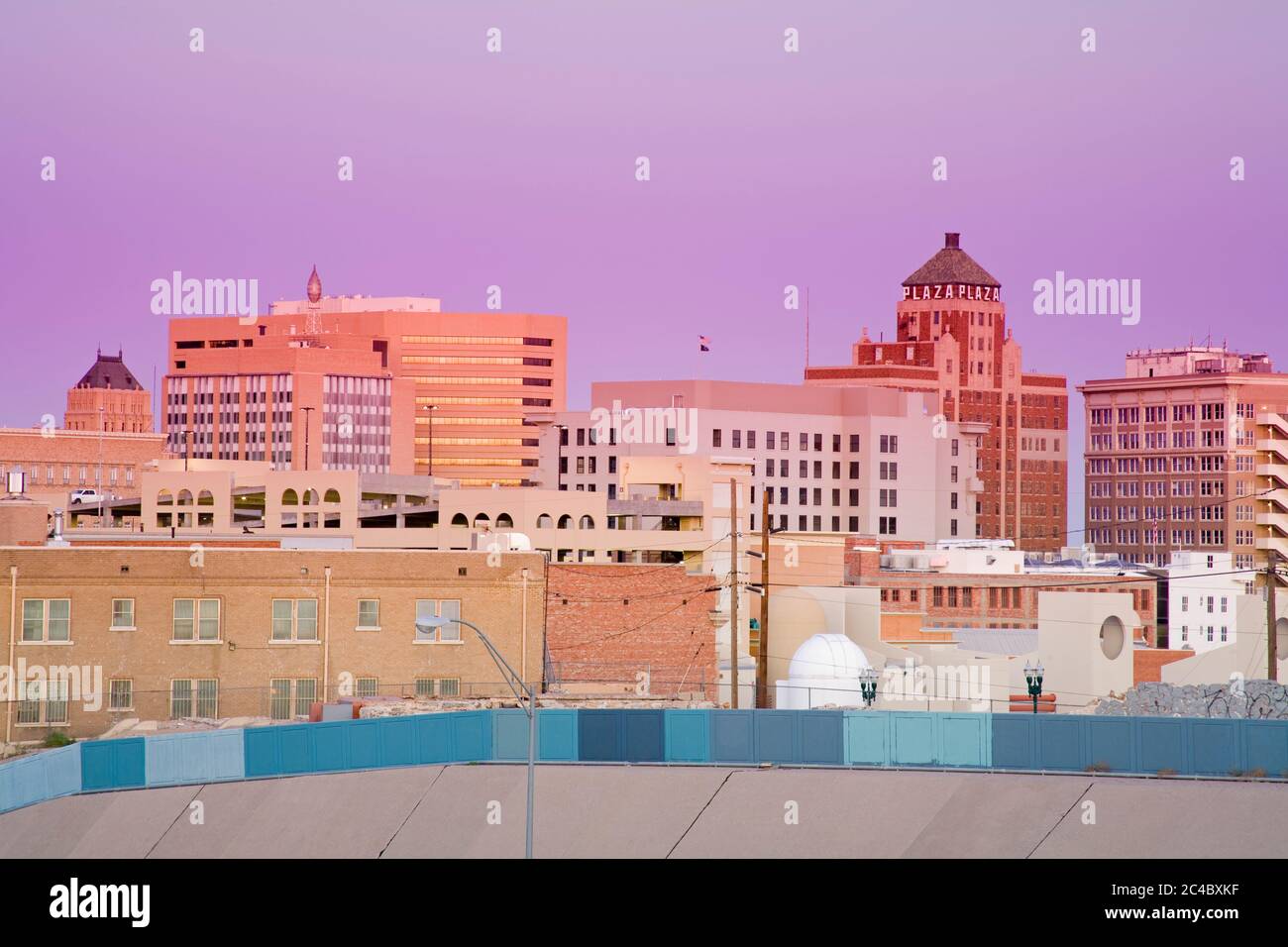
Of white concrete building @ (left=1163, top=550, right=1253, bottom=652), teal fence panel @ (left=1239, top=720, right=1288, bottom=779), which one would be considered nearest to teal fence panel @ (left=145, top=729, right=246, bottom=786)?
teal fence panel @ (left=1239, top=720, right=1288, bottom=779)

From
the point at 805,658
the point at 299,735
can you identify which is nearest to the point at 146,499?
the point at 805,658

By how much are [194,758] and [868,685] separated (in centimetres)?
2499

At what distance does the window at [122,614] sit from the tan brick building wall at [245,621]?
94mm

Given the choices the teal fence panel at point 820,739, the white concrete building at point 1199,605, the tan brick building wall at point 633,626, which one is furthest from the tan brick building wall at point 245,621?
the white concrete building at point 1199,605

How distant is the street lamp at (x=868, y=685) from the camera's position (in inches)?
2930

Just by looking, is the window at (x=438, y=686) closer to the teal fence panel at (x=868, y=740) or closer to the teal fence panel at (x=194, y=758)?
the teal fence panel at (x=194, y=758)

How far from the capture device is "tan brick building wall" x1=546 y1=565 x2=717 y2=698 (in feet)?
283

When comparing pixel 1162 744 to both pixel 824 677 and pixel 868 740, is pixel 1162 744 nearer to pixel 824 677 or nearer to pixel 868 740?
pixel 868 740

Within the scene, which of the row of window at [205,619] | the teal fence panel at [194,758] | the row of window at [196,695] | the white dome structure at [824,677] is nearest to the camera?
the teal fence panel at [194,758]

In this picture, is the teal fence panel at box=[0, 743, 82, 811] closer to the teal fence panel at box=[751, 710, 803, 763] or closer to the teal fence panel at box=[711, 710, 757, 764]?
the teal fence panel at box=[711, 710, 757, 764]

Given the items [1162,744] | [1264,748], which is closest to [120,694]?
[1162,744]

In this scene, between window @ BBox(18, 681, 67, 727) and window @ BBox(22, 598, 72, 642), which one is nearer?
window @ BBox(18, 681, 67, 727)
